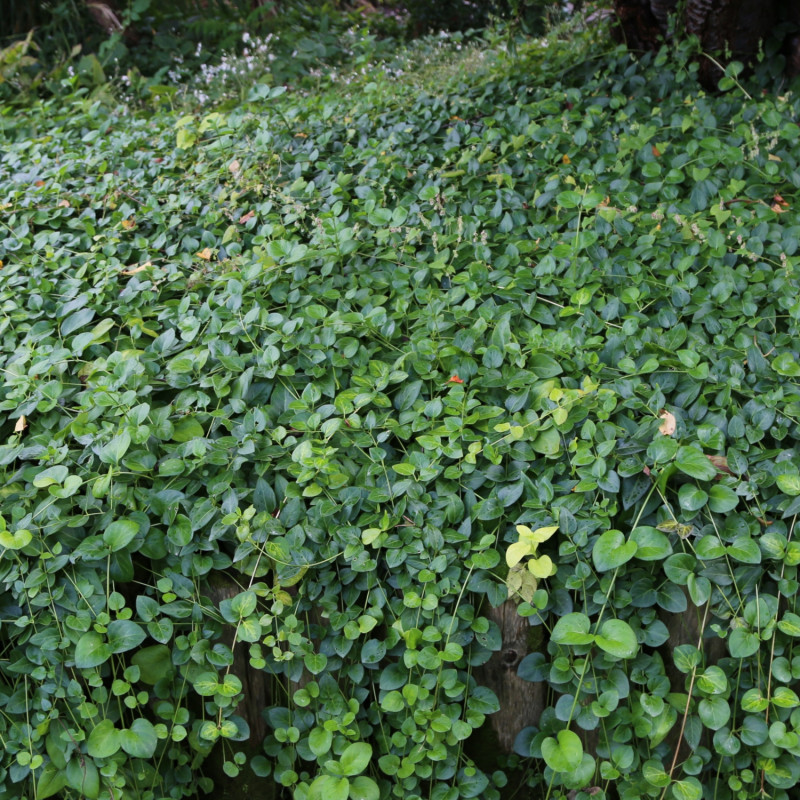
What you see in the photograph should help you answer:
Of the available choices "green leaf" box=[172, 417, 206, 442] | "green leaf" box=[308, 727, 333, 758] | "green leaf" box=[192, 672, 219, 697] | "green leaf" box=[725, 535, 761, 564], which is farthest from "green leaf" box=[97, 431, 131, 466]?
"green leaf" box=[725, 535, 761, 564]

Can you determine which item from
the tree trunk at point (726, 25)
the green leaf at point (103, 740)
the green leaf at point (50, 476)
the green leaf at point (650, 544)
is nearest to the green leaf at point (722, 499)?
the green leaf at point (650, 544)

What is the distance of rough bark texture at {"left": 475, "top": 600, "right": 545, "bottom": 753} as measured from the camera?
1.87m

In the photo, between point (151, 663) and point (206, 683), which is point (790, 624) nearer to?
point (206, 683)

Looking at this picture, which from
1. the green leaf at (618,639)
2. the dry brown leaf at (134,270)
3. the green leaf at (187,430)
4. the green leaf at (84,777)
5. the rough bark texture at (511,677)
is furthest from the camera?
the dry brown leaf at (134,270)

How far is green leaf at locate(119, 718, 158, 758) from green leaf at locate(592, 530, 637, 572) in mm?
1094

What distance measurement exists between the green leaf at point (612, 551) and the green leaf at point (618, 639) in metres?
0.12

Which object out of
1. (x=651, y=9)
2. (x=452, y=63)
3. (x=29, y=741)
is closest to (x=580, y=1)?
(x=452, y=63)

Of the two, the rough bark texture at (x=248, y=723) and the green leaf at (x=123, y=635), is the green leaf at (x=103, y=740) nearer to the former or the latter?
the green leaf at (x=123, y=635)

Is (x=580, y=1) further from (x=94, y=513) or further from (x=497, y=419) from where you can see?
(x=94, y=513)

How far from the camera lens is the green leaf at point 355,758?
5.67 ft

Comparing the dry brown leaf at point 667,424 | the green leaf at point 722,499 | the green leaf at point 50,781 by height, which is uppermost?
the dry brown leaf at point 667,424

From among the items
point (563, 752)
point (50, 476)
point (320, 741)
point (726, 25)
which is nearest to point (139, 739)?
point (320, 741)

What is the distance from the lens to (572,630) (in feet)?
5.64

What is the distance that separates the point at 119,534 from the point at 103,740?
1.53 ft
